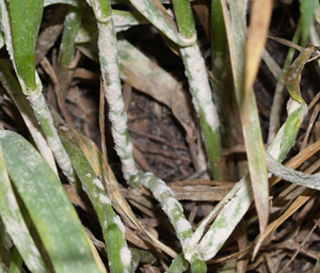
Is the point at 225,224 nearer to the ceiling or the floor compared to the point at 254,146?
nearer to the floor

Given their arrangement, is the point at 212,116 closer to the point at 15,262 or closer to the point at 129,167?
the point at 129,167

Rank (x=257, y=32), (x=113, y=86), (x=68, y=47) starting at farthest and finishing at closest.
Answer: (x=68, y=47) < (x=113, y=86) < (x=257, y=32)

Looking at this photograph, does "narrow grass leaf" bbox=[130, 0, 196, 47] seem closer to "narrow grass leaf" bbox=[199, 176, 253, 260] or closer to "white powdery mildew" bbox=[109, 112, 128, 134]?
"white powdery mildew" bbox=[109, 112, 128, 134]

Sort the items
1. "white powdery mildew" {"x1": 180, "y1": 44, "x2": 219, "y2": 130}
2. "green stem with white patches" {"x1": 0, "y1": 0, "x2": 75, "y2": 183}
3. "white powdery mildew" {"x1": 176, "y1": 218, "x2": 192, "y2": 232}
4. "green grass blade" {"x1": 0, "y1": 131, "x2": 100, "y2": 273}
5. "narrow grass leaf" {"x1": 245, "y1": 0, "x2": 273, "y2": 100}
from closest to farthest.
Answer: "narrow grass leaf" {"x1": 245, "y1": 0, "x2": 273, "y2": 100}
"green grass blade" {"x1": 0, "y1": 131, "x2": 100, "y2": 273}
"green stem with white patches" {"x1": 0, "y1": 0, "x2": 75, "y2": 183}
"white powdery mildew" {"x1": 176, "y1": 218, "x2": 192, "y2": 232}
"white powdery mildew" {"x1": 180, "y1": 44, "x2": 219, "y2": 130}

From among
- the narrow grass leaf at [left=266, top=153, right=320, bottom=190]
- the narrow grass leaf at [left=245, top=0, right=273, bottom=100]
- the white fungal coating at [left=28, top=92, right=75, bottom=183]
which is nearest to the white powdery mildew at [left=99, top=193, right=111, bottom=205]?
the white fungal coating at [left=28, top=92, right=75, bottom=183]

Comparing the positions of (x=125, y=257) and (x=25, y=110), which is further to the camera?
(x=25, y=110)

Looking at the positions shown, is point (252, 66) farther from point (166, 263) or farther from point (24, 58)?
point (166, 263)

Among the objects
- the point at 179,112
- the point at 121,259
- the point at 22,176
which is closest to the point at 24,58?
the point at 22,176

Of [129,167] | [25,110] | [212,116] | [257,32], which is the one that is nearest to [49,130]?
[25,110]
